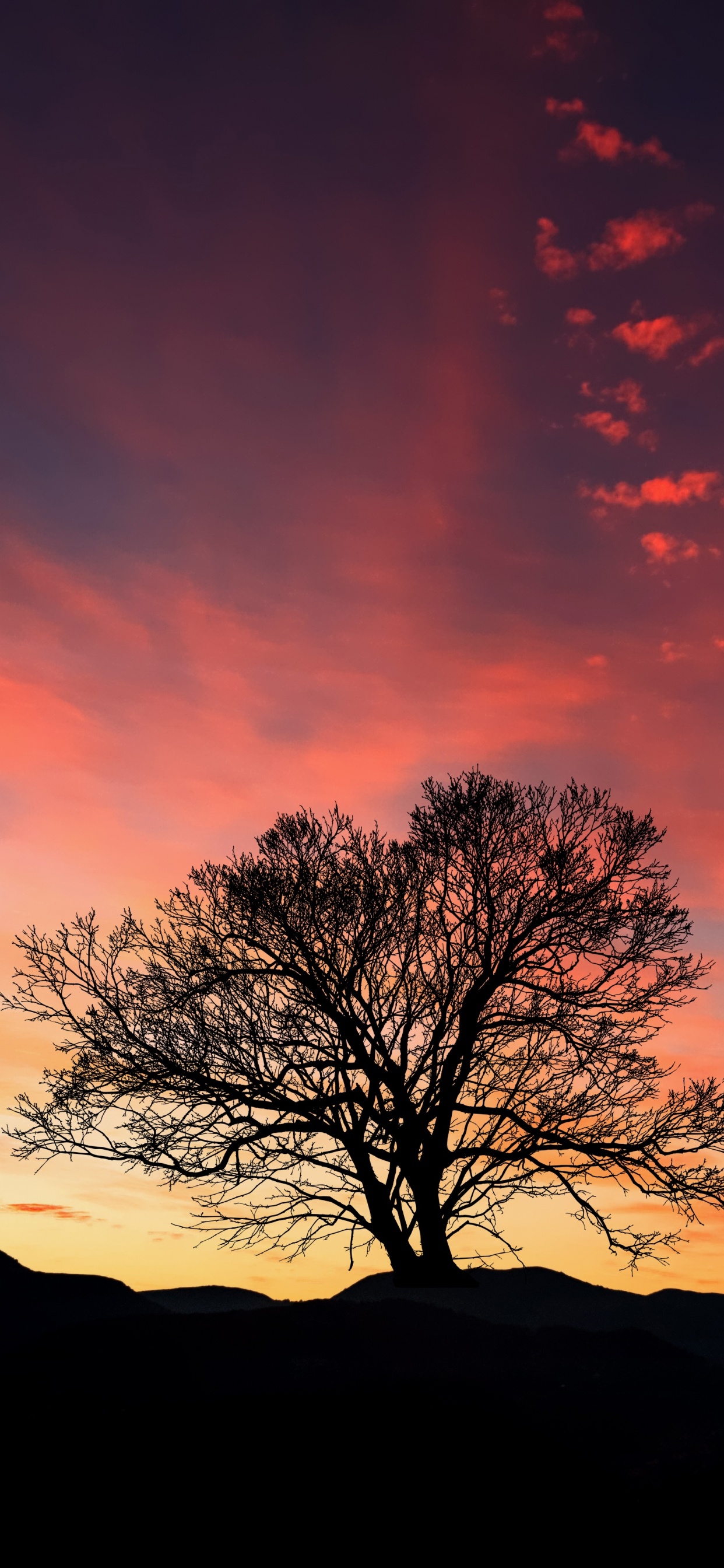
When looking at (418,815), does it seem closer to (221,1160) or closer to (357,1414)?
(221,1160)

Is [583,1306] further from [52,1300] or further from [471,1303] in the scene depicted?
[52,1300]

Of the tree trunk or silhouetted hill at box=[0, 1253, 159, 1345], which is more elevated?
the tree trunk

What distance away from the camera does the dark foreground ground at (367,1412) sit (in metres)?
8.12

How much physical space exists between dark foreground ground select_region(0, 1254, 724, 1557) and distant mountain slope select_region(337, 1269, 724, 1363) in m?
4.12

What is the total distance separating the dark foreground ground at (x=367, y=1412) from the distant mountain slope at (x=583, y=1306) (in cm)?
412

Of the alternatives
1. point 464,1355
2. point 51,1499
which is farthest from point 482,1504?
point 464,1355

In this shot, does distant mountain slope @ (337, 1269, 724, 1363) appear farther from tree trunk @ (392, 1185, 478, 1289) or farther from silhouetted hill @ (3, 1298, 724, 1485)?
silhouetted hill @ (3, 1298, 724, 1485)

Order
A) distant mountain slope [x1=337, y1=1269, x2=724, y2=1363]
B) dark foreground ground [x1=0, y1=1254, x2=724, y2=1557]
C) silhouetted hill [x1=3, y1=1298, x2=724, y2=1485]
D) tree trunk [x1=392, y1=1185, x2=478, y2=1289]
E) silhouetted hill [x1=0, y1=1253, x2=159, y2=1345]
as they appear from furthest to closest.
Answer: distant mountain slope [x1=337, y1=1269, x2=724, y2=1363], silhouetted hill [x1=0, y1=1253, x2=159, y2=1345], tree trunk [x1=392, y1=1185, x2=478, y2=1289], silhouetted hill [x1=3, y1=1298, x2=724, y2=1485], dark foreground ground [x1=0, y1=1254, x2=724, y2=1557]

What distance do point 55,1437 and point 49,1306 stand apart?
8.49 metres

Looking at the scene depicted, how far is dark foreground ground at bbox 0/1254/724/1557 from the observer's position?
8125mm

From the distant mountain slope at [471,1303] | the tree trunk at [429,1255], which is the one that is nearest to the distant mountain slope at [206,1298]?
the distant mountain slope at [471,1303]

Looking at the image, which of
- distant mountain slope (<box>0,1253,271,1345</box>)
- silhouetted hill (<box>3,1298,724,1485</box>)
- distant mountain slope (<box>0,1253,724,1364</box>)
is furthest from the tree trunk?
distant mountain slope (<box>0,1253,271,1345</box>)

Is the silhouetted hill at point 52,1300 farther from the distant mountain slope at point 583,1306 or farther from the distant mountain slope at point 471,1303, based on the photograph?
the distant mountain slope at point 583,1306

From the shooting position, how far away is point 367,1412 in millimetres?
9500
